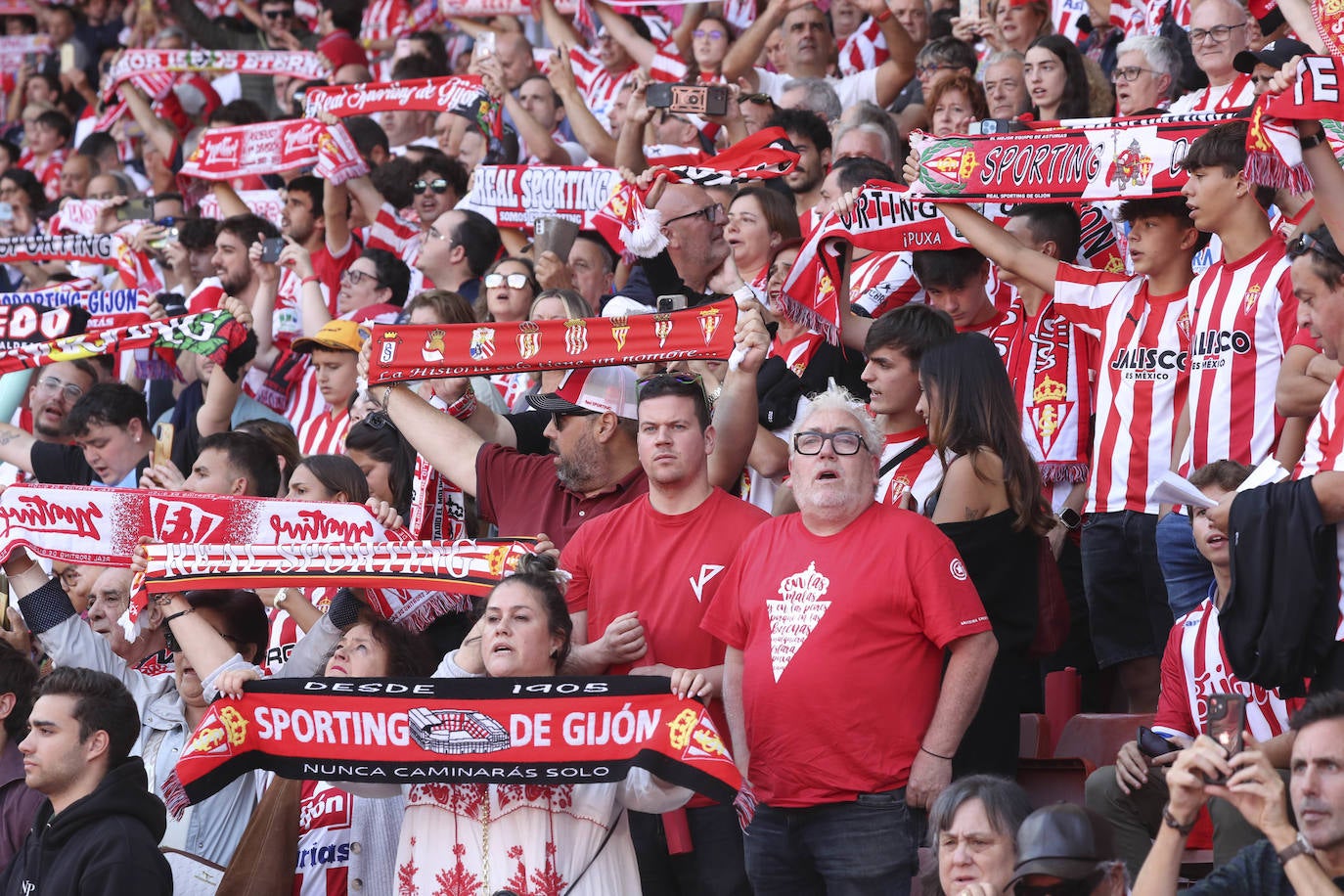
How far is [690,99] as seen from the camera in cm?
863

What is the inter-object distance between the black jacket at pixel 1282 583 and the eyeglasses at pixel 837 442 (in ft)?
3.44

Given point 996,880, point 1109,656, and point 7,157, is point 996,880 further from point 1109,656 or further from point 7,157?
point 7,157

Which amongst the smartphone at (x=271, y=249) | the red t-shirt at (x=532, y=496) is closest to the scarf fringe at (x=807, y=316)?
the red t-shirt at (x=532, y=496)

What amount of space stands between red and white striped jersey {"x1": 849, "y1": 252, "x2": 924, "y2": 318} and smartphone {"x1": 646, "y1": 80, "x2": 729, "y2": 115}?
3.87 ft

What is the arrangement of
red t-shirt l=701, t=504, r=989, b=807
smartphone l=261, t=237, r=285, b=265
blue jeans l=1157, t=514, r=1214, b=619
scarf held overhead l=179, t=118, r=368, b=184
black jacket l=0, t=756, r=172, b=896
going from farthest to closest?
scarf held overhead l=179, t=118, r=368, b=184
smartphone l=261, t=237, r=285, b=265
blue jeans l=1157, t=514, r=1214, b=619
black jacket l=0, t=756, r=172, b=896
red t-shirt l=701, t=504, r=989, b=807

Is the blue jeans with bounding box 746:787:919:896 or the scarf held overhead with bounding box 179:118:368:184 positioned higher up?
the scarf held overhead with bounding box 179:118:368:184

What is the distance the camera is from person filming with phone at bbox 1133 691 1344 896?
3824mm

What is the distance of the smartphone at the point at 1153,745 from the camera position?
504cm

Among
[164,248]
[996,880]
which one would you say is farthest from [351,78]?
[996,880]

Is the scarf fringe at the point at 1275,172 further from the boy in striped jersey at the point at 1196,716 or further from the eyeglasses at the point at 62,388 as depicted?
the eyeglasses at the point at 62,388

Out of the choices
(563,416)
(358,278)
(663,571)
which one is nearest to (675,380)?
(663,571)

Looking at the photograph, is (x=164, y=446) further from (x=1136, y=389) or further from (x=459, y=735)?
(x=1136, y=389)

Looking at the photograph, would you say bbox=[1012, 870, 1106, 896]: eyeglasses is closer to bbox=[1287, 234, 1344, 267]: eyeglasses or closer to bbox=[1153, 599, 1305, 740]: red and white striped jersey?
bbox=[1153, 599, 1305, 740]: red and white striped jersey

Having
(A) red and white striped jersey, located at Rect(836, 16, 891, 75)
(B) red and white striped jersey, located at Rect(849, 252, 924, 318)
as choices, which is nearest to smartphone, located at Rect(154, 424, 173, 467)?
(B) red and white striped jersey, located at Rect(849, 252, 924, 318)
